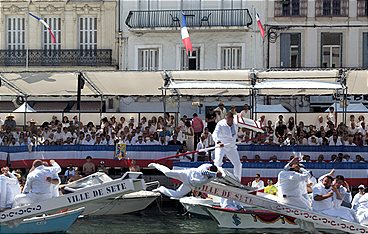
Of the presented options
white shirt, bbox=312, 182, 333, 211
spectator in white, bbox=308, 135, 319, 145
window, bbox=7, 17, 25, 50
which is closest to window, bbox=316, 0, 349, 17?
spectator in white, bbox=308, 135, 319, 145

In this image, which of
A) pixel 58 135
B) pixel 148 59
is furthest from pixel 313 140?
pixel 148 59

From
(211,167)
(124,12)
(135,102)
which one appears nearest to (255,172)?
(211,167)

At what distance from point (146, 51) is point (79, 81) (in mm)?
12243

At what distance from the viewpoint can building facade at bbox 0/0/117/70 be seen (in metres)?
44.9

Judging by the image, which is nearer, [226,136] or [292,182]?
[292,182]

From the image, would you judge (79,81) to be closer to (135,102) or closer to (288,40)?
(135,102)

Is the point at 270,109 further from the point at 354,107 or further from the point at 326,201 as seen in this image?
the point at 326,201

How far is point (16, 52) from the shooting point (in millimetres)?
45594

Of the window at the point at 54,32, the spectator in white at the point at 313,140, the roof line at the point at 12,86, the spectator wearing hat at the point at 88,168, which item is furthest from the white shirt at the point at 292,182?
the window at the point at 54,32

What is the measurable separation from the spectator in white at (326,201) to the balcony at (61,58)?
24818mm

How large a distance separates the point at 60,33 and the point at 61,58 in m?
1.51

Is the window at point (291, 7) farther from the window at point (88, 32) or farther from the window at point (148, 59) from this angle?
the window at point (88, 32)

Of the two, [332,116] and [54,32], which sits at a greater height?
[54,32]

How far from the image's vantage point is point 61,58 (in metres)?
44.9
